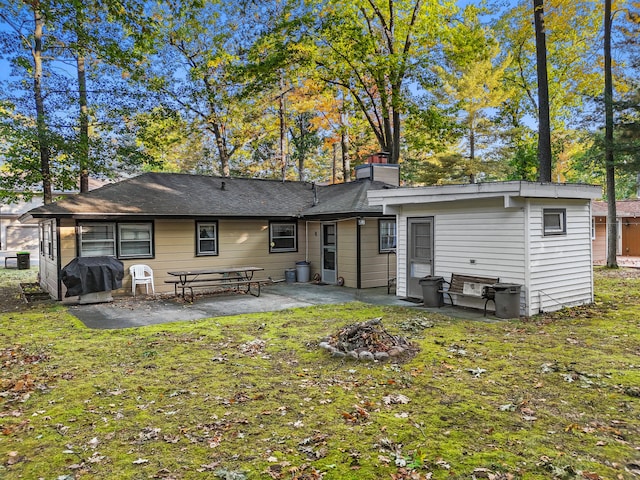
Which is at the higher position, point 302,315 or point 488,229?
point 488,229

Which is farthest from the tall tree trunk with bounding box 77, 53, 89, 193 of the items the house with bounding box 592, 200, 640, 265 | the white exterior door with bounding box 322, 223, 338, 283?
the house with bounding box 592, 200, 640, 265

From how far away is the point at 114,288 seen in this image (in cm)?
1098

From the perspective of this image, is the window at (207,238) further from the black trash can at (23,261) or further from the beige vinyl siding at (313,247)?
the black trash can at (23,261)

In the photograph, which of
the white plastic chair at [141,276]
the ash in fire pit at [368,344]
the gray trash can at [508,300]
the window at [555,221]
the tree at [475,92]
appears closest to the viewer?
the ash in fire pit at [368,344]

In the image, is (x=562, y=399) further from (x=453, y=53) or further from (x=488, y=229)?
(x=453, y=53)

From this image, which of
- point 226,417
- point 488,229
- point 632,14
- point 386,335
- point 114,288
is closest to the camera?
point 226,417

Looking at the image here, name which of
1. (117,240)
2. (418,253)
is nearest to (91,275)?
(117,240)

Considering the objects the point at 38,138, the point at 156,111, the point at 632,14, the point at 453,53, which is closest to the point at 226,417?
the point at 38,138

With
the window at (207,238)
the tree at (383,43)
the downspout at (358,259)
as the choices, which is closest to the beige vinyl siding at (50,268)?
the window at (207,238)

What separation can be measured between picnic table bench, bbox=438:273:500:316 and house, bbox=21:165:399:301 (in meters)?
3.74

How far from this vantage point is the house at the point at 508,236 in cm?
860

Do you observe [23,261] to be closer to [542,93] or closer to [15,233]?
[15,233]

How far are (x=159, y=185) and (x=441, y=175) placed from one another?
1948 centimetres

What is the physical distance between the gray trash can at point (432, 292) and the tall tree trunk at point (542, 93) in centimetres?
653
